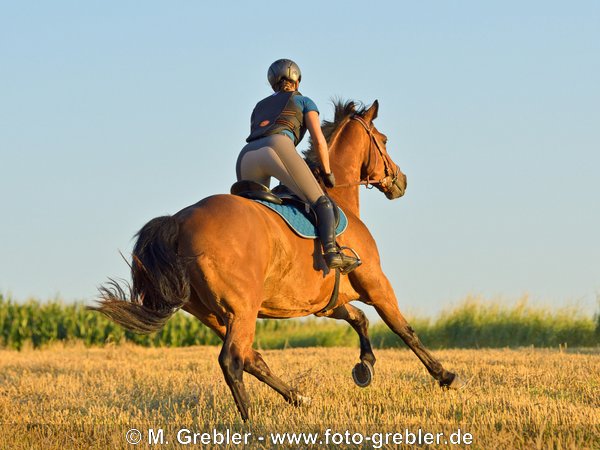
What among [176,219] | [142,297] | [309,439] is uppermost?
[176,219]

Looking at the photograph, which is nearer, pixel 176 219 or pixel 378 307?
pixel 176 219

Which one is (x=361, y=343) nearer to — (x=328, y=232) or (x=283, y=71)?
(x=328, y=232)

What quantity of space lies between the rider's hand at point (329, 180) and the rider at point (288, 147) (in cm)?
47

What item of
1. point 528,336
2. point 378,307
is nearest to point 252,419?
point 378,307

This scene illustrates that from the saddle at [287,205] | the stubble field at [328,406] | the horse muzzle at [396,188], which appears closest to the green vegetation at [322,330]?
the stubble field at [328,406]

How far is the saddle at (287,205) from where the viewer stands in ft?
24.5

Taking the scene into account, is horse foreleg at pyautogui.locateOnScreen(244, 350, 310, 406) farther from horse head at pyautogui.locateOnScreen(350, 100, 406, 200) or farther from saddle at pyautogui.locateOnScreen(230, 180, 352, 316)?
horse head at pyautogui.locateOnScreen(350, 100, 406, 200)

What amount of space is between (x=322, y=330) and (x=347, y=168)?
1442cm

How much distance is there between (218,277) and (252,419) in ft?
3.59

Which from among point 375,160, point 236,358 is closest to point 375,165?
point 375,160

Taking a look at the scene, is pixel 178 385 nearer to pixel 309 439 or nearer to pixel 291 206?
pixel 291 206

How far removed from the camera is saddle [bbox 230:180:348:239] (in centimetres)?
747

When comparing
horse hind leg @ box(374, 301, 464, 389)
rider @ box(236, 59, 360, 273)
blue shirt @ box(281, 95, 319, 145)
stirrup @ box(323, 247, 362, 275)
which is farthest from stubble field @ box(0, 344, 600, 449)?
blue shirt @ box(281, 95, 319, 145)

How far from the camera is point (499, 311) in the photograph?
2105cm
